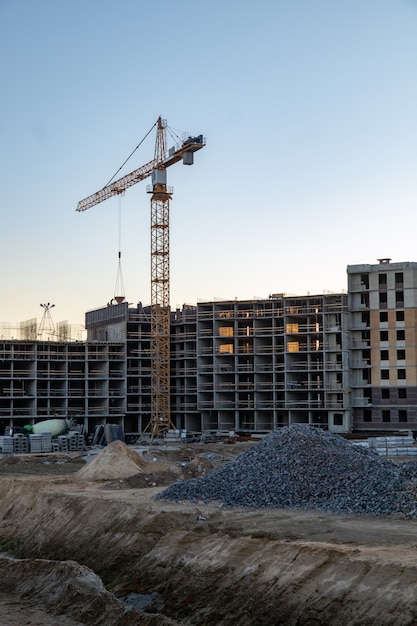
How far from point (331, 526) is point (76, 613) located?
8.79 meters

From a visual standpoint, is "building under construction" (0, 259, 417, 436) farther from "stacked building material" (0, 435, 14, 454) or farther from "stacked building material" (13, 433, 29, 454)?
"stacked building material" (0, 435, 14, 454)

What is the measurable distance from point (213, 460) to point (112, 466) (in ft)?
41.1

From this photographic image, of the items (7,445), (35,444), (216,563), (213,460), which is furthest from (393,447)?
(216,563)

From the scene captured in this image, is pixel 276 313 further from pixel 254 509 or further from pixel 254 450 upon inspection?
pixel 254 509

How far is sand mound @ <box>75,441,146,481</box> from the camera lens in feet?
152

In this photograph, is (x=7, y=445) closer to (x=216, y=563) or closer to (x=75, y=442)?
(x=75, y=442)

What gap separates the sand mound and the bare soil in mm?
9202

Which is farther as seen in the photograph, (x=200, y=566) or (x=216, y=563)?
(x=200, y=566)

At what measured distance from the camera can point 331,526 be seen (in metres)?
27.5

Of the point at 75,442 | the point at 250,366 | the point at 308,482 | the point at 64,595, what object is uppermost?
the point at 250,366

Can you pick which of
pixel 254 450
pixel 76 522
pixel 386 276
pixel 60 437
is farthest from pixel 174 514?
pixel 386 276

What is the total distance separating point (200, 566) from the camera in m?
24.7

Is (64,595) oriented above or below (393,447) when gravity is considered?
below

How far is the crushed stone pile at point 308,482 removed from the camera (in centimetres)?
3063
